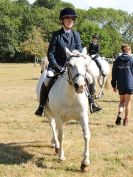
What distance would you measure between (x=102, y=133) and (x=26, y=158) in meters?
3.01

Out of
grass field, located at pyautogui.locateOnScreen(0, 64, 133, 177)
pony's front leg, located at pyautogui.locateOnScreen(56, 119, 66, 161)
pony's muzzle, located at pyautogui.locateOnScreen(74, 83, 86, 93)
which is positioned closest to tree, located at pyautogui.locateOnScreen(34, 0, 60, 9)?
grass field, located at pyautogui.locateOnScreen(0, 64, 133, 177)

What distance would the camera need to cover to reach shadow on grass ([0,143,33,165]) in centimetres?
830

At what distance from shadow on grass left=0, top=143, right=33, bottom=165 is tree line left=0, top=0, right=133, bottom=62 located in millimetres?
56348

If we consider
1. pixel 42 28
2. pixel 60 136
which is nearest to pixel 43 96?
pixel 60 136

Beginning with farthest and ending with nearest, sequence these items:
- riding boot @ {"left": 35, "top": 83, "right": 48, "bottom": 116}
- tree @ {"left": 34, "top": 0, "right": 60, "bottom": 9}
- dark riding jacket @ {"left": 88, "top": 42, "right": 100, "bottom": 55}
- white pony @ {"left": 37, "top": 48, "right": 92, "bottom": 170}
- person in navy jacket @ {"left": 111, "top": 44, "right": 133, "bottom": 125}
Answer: tree @ {"left": 34, "top": 0, "right": 60, "bottom": 9}, dark riding jacket @ {"left": 88, "top": 42, "right": 100, "bottom": 55}, person in navy jacket @ {"left": 111, "top": 44, "right": 133, "bottom": 125}, riding boot @ {"left": 35, "top": 83, "right": 48, "bottom": 116}, white pony @ {"left": 37, "top": 48, "right": 92, "bottom": 170}

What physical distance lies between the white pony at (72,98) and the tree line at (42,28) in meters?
57.7

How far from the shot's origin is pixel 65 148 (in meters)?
9.27

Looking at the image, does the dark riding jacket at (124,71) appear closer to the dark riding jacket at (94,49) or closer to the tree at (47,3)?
the dark riding jacket at (94,49)

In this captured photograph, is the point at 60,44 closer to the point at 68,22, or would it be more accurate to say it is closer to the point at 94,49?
the point at 68,22

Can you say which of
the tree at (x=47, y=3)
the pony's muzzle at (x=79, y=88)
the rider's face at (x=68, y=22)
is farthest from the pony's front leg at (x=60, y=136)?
the tree at (x=47, y=3)

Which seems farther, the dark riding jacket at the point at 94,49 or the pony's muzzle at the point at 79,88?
the dark riding jacket at the point at 94,49

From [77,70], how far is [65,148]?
112 inches

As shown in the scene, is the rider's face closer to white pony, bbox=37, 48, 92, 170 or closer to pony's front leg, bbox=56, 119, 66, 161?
white pony, bbox=37, 48, 92, 170

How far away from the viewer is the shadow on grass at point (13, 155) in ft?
27.2
